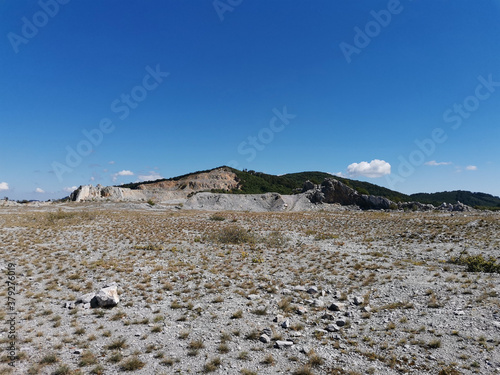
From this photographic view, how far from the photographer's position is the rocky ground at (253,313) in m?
5.74

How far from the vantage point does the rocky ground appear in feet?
18.8

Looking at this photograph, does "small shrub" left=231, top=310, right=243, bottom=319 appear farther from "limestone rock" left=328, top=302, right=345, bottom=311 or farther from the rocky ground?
"limestone rock" left=328, top=302, right=345, bottom=311

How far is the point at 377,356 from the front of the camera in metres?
5.89

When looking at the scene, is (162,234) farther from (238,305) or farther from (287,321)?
(287,321)

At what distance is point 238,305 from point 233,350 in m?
2.63

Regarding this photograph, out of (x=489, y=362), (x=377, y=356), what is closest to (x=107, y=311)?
(x=377, y=356)

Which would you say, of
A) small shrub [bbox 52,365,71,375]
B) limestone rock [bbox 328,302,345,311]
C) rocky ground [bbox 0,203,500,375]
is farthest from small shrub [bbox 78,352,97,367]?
limestone rock [bbox 328,302,345,311]

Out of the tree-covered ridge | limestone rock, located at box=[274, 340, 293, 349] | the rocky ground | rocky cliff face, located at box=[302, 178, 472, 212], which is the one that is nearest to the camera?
the rocky ground

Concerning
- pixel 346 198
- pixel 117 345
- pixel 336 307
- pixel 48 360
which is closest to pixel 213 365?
pixel 117 345

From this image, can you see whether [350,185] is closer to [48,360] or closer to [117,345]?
[117,345]

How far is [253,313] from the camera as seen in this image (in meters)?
8.25
